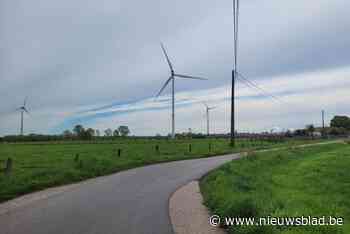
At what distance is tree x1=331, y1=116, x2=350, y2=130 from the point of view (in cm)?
13062

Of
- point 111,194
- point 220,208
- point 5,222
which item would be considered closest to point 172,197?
point 111,194

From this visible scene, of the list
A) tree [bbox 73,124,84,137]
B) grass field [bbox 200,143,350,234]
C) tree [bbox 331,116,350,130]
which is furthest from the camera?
tree [bbox 331,116,350,130]

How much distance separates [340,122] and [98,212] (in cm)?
13895

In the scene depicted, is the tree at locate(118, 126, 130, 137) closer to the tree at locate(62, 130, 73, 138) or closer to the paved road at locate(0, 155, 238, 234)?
the tree at locate(62, 130, 73, 138)

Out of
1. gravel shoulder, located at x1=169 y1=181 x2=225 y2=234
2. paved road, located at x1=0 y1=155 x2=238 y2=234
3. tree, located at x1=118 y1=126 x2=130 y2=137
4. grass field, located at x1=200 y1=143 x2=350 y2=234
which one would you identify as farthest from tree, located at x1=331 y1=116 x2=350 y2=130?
paved road, located at x1=0 y1=155 x2=238 y2=234

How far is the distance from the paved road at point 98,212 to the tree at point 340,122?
131954 millimetres

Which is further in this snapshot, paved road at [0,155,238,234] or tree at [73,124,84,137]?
tree at [73,124,84,137]

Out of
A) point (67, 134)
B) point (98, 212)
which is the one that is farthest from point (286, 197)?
point (67, 134)

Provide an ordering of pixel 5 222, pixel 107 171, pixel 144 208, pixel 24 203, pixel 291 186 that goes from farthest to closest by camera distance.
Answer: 1. pixel 107 171
2. pixel 291 186
3. pixel 24 203
4. pixel 144 208
5. pixel 5 222

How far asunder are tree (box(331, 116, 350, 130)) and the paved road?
132 meters

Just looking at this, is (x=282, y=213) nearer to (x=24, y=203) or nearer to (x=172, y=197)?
(x=172, y=197)

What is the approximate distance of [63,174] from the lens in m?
15.8

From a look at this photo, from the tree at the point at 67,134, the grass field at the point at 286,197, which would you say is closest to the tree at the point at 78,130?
the tree at the point at 67,134

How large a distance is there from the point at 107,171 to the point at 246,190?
9.34 m
